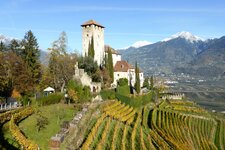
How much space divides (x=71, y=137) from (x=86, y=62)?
38.3 meters

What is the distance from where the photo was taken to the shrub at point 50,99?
43188 mm

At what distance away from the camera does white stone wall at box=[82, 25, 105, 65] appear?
75.9 m

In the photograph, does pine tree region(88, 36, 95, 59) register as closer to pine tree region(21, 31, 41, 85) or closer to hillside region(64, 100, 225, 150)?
pine tree region(21, 31, 41, 85)

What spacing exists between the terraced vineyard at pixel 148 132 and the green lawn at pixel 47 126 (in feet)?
11.0

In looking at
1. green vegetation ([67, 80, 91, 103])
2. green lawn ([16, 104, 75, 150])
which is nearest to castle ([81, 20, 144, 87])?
green vegetation ([67, 80, 91, 103])

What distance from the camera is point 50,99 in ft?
147

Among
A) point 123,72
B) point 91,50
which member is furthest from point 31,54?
point 123,72

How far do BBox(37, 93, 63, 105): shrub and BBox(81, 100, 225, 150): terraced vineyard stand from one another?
7539 millimetres

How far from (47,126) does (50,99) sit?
45.8 feet

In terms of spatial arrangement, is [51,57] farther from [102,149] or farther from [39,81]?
[102,149]

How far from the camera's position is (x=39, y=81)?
66688mm

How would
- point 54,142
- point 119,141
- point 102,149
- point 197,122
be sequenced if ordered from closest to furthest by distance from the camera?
1. point 54,142
2. point 102,149
3. point 119,141
4. point 197,122

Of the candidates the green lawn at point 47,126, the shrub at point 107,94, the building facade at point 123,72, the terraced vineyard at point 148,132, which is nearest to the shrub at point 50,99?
the green lawn at point 47,126

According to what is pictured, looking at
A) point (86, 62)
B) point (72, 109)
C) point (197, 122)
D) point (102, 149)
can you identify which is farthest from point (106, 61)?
point (102, 149)
